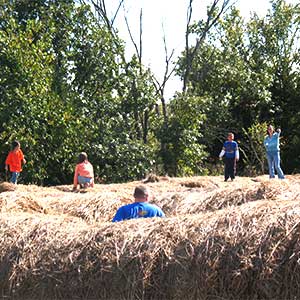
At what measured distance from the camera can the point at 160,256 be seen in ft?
20.4

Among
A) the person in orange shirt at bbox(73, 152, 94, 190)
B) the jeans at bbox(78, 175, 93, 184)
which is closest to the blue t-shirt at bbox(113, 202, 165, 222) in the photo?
the person in orange shirt at bbox(73, 152, 94, 190)

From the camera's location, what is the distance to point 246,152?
34156mm

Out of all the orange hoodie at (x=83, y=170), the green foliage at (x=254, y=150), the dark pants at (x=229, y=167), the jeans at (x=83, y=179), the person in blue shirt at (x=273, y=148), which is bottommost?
the jeans at (x=83, y=179)

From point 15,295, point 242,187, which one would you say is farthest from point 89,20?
point 15,295

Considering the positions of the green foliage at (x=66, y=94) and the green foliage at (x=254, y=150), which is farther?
the green foliage at (x=254, y=150)

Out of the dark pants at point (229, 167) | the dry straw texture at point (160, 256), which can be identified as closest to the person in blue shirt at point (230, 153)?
the dark pants at point (229, 167)

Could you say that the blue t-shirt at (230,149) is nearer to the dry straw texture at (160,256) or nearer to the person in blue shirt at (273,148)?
the person in blue shirt at (273,148)

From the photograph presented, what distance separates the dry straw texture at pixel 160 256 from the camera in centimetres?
567

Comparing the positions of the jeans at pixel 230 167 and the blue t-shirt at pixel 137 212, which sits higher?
the jeans at pixel 230 167

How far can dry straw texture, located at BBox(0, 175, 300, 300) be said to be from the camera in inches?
223

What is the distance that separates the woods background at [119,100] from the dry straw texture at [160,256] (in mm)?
17376

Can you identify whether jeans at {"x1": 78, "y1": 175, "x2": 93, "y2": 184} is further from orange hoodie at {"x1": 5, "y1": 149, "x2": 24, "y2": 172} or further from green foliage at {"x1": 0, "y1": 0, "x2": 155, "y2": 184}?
green foliage at {"x1": 0, "y1": 0, "x2": 155, "y2": 184}

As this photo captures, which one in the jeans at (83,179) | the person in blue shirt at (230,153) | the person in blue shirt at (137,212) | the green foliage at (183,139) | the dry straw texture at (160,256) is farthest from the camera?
the green foliage at (183,139)

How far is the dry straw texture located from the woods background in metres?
17.4
